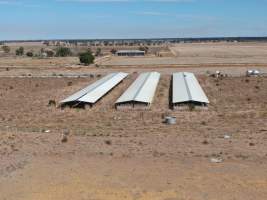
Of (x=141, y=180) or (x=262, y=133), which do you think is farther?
(x=262, y=133)

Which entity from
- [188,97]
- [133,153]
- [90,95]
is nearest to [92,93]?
[90,95]

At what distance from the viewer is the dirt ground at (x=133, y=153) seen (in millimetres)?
14375

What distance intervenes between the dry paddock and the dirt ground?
1.8 inches

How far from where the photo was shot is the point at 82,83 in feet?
167

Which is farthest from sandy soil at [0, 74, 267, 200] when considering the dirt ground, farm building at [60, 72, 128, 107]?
farm building at [60, 72, 128, 107]

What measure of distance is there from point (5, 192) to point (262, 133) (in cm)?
1280

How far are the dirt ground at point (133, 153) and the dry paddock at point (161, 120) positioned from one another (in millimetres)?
45

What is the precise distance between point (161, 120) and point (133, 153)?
811 centimetres

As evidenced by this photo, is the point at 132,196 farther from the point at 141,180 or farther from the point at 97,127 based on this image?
the point at 97,127

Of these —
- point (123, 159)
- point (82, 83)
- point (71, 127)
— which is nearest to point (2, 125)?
point (71, 127)

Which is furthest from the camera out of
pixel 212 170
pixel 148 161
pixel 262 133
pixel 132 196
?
pixel 262 133

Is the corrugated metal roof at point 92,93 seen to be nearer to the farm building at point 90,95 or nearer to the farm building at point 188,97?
the farm building at point 90,95

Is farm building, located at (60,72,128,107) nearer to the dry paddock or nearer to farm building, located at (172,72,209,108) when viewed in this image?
the dry paddock

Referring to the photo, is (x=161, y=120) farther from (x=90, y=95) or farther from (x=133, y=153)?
(x=90, y=95)
